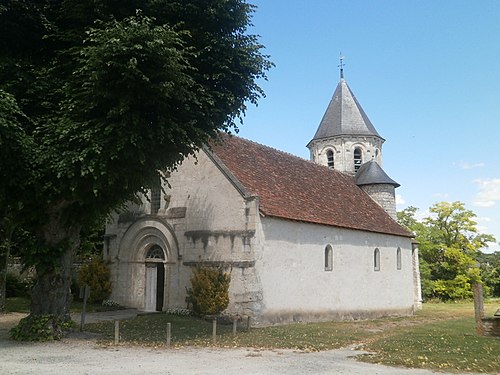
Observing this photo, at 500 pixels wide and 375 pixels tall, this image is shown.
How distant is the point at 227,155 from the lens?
76.0 feet

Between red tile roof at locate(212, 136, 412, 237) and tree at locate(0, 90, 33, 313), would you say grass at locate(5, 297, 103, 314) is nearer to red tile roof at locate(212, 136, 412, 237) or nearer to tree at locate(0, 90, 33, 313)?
red tile roof at locate(212, 136, 412, 237)

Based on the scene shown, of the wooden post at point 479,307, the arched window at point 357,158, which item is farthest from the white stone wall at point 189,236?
the arched window at point 357,158

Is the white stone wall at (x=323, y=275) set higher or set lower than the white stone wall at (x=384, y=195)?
lower

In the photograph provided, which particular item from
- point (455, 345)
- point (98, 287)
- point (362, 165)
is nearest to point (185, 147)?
point (455, 345)

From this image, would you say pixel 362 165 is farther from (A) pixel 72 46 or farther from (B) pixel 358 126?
(A) pixel 72 46

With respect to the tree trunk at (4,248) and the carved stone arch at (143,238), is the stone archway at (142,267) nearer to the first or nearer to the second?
the carved stone arch at (143,238)

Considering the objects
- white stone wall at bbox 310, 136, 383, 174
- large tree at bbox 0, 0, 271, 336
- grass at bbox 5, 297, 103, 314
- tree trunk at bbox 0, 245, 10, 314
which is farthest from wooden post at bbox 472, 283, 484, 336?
white stone wall at bbox 310, 136, 383, 174

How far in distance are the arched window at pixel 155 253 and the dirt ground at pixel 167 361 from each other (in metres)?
9.19

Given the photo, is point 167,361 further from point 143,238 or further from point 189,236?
point 143,238

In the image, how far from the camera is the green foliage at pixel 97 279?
923 inches

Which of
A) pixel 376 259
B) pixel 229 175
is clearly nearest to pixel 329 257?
pixel 376 259

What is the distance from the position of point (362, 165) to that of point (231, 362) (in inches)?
1042

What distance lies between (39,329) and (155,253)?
9.54 meters

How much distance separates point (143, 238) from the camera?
23250 millimetres
